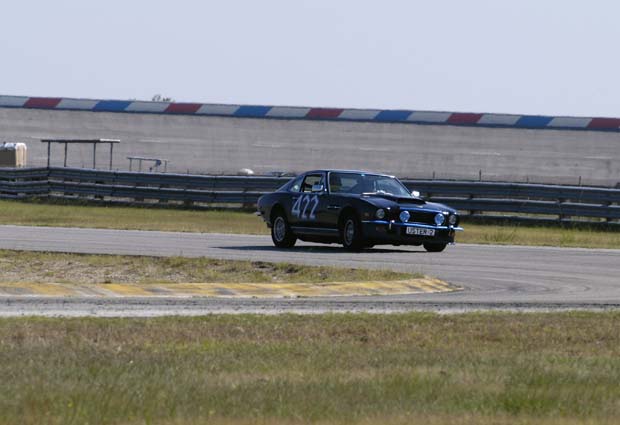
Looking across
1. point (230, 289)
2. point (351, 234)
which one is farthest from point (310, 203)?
point (230, 289)

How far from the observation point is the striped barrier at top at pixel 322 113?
61688mm

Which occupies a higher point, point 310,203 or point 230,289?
point 310,203

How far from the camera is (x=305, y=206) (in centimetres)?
2223

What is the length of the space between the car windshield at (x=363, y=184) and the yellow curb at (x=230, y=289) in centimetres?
596

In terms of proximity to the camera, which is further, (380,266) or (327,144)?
(327,144)

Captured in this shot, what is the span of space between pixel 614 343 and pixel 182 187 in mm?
27661

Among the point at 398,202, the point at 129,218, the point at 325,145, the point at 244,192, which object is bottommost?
the point at 129,218

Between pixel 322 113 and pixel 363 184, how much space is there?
43.5 meters

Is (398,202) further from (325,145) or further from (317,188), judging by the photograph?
(325,145)

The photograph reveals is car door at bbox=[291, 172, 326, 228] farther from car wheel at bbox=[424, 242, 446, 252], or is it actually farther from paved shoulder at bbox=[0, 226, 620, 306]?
car wheel at bbox=[424, 242, 446, 252]

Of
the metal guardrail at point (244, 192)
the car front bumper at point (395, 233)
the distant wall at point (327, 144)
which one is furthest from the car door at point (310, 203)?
the distant wall at point (327, 144)

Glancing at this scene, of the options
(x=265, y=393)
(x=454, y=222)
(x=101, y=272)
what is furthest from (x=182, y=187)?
(x=265, y=393)

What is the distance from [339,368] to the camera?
8930 millimetres

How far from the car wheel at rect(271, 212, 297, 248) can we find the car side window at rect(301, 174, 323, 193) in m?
0.57
